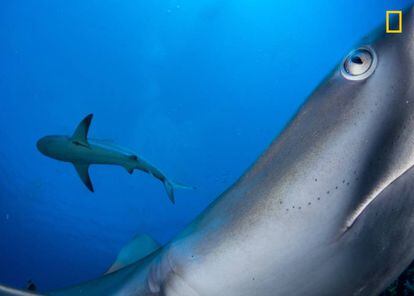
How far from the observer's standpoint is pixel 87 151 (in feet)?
26.8

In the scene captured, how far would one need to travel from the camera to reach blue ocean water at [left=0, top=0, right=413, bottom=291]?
1309 inches

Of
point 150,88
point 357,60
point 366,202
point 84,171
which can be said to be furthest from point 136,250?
point 150,88

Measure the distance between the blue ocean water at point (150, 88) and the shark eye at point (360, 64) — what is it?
27.6 metres

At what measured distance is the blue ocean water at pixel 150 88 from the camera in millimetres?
33250

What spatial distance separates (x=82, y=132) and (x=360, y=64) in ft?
23.8

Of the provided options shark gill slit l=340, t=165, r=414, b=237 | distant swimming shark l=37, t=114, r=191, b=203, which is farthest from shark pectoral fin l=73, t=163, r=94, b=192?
shark gill slit l=340, t=165, r=414, b=237

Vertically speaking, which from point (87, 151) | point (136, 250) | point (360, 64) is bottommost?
point (360, 64)

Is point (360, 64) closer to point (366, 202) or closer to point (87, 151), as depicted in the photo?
point (366, 202)

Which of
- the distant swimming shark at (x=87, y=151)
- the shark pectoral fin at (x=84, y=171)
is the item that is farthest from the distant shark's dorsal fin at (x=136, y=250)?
the shark pectoral fin at (x=84, y=171)

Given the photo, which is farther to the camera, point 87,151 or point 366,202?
point 87,151

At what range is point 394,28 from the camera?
117 cm

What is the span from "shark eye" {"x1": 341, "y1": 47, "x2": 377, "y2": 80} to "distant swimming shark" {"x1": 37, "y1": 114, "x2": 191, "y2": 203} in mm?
6749

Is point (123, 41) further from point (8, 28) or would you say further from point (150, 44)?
point (8, 28)

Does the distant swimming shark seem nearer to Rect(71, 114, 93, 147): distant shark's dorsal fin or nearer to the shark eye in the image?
Rect(71, 114, 93, 147): distant shark's dorsal fin
